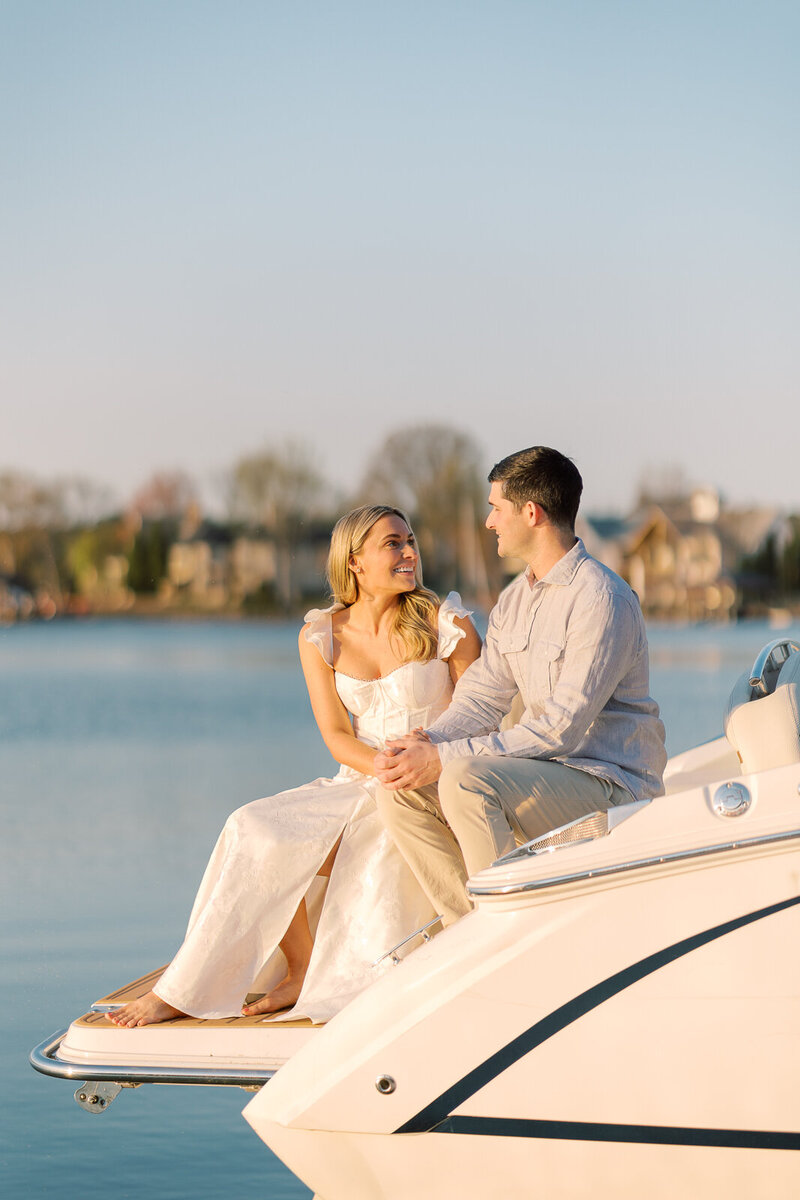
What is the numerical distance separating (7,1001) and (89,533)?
223 ft

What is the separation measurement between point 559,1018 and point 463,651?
4.48 feet

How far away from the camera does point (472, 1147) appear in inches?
100

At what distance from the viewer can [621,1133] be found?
245cm

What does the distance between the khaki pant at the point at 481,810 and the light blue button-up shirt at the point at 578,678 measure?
→ 0.13 feet

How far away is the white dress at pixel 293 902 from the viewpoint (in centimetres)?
329

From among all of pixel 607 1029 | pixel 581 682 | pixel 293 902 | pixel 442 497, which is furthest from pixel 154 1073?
pixel 442 497

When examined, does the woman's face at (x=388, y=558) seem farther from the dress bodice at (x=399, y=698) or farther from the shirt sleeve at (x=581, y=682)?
the shirt sleeve at (x=581, y=682)

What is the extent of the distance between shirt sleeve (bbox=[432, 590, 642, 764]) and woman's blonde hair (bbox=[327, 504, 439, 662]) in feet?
2.44

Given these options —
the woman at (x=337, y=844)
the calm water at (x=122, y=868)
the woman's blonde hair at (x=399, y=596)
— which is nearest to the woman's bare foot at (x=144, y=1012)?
the woman at (x=337, y=844)

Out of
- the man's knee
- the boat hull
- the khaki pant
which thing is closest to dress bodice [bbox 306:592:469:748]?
the khaki pant

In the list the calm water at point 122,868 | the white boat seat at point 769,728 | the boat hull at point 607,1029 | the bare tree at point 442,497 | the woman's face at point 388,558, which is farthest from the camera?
the bare tree at point 442,497

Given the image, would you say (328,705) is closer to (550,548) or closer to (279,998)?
(279,998)

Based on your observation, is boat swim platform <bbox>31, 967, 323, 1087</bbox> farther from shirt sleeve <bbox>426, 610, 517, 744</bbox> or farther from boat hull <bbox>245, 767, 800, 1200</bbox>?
shirt sleeve <bbox>426, 610, 517, 744</bbox>

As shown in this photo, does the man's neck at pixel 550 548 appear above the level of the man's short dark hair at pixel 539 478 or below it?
below
